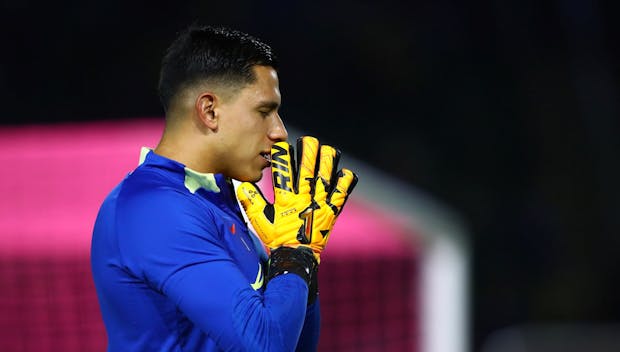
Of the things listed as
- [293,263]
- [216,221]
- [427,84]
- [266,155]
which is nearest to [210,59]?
[266,155]

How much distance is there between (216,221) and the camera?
1.75 metres

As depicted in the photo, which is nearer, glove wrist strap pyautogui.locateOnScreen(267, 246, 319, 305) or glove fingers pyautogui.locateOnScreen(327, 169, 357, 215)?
glove wrist strap pyautogui.locateOnScreen(267, 246, 319, 305)

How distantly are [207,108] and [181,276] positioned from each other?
1.31 ft

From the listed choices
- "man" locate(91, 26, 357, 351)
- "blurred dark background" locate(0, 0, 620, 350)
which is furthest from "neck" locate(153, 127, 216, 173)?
"blurred dark background" locate(0, 0, 620, 350)

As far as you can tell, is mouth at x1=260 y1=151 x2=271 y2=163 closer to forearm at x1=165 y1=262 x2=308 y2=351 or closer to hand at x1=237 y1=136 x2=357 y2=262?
hand at x1=237 y1=136 x2=357 y2=262

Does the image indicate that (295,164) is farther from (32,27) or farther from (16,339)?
(32,27)

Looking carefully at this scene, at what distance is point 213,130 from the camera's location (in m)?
1.84

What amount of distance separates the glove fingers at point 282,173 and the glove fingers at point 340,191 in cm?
8

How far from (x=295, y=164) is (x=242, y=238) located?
7.0 inches

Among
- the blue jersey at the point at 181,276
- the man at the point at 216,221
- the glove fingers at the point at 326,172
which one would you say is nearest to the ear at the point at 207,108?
the man at the point at 216,221

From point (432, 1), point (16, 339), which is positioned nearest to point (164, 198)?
point (16, 339)

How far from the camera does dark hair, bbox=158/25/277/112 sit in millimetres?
1834

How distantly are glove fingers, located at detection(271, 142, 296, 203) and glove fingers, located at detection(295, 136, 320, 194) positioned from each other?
0.05 ft

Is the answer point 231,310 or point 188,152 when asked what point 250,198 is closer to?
point 188,152
